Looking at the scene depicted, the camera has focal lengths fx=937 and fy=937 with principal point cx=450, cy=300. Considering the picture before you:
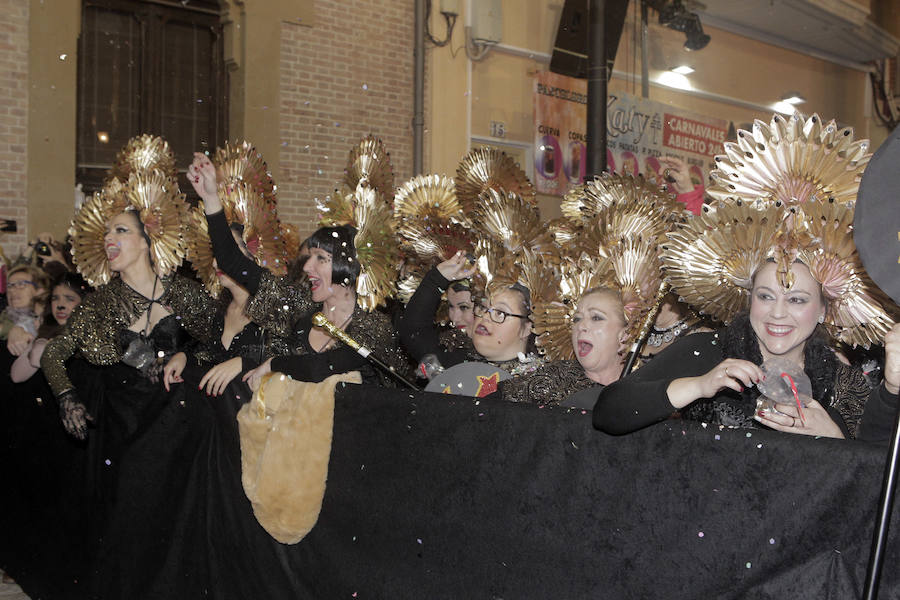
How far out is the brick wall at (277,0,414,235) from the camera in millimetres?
9477

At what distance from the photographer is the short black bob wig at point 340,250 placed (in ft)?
12.2

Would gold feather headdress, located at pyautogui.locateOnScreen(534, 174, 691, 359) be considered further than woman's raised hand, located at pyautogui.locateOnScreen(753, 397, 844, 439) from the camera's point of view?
Yes

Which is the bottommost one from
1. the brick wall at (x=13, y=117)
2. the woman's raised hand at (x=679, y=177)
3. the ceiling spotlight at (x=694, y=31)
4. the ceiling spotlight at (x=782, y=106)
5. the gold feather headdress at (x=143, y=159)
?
the woman's raised hand at (x=679, y=177)

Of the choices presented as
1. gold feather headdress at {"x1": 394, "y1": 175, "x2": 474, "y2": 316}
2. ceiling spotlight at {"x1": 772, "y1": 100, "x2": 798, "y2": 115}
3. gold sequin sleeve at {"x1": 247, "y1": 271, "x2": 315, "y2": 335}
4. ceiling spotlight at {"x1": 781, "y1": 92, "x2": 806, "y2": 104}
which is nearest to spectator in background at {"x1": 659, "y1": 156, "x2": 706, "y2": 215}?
gold feather headdress at {"x1": 394, "y1": 175, "x2": 474, "y2": 316}

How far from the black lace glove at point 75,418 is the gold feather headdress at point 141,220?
2.59 feet

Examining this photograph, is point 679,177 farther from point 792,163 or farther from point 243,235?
point 243,235

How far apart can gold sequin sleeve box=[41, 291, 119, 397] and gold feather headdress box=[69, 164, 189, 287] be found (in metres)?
0.32

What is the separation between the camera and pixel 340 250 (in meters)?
3.77

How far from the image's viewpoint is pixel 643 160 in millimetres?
10977

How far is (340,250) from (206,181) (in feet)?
2.11

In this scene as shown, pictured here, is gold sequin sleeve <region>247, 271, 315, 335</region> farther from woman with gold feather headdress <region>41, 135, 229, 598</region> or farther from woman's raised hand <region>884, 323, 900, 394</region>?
woman's raised hand <region>884, 323, 900, 394</region>

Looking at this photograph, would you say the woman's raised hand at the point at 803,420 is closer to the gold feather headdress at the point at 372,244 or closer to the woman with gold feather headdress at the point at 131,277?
the gold feather headdress at the point at 372,244

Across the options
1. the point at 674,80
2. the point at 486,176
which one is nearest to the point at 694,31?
the point at 674,80

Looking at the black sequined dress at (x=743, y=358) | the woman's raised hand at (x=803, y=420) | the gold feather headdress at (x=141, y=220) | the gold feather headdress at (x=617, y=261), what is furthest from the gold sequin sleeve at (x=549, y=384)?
the gold feather headdress at (x=141, y=220)
